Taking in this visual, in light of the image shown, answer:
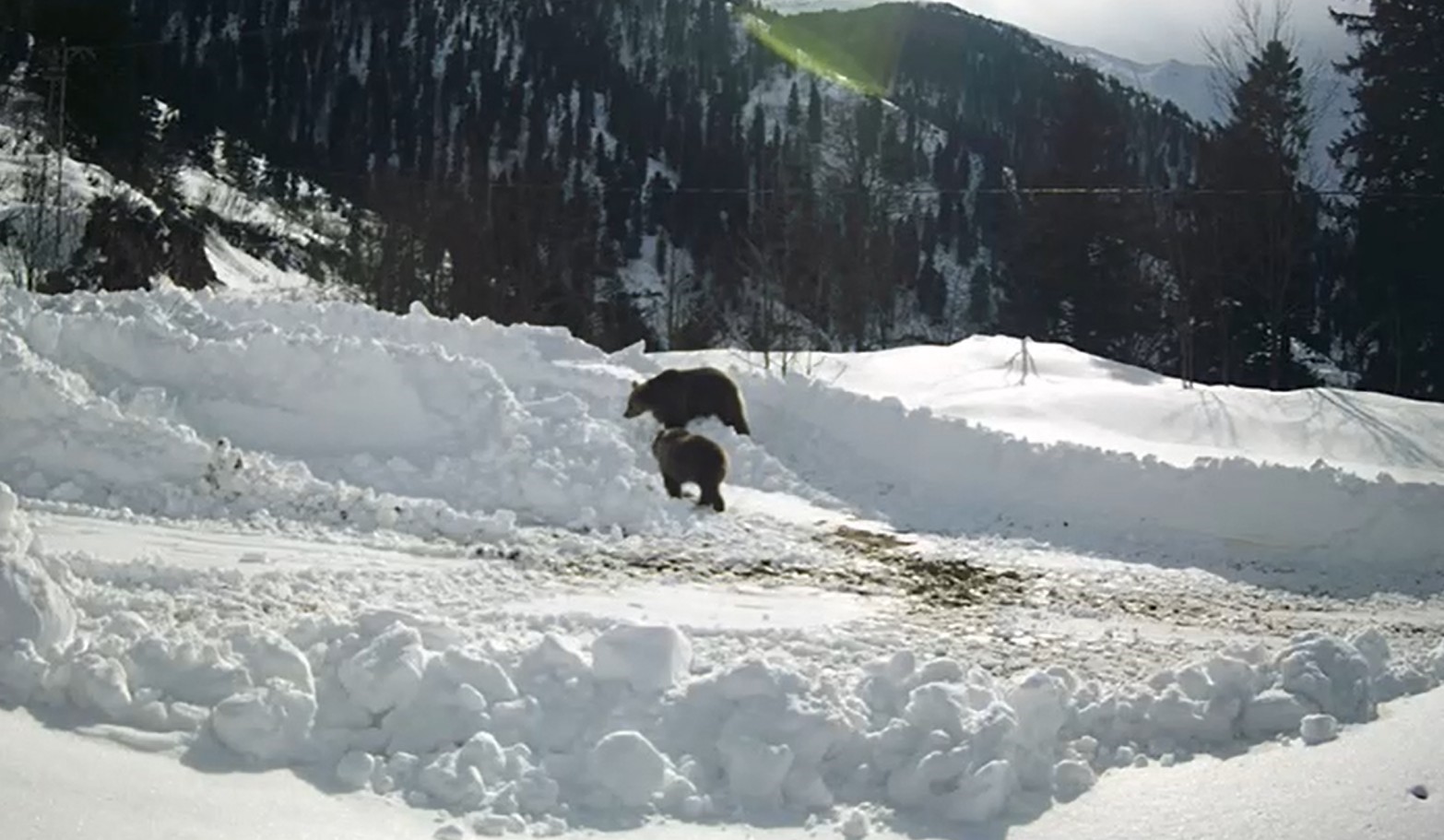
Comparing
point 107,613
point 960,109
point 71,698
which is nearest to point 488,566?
point 107,613

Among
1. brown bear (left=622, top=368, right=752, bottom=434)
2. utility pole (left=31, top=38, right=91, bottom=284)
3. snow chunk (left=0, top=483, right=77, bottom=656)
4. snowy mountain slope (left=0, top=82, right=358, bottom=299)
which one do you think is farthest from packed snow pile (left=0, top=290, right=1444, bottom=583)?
snowy mountain slope (left=0, top=82, right=358, bottom=299)

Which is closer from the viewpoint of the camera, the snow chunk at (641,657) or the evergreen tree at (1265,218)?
the snow chunk at (641,657)

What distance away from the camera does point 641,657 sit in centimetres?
529

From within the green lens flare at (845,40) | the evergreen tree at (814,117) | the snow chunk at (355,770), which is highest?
the green lens flare at (845,40)

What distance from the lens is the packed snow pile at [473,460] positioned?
9680 mm

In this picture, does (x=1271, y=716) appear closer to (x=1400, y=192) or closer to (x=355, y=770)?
(x=355, y=770)

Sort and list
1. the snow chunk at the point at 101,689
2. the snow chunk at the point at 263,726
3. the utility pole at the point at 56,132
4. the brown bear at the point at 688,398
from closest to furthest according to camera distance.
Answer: the snow chunk at the point at 263,726 < the snow chunk at the point at 101,689 < the brown bear at the point at 688,398 < the utility pole at the point at 56,132

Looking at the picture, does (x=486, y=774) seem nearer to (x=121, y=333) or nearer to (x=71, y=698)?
(x=71, y=698)

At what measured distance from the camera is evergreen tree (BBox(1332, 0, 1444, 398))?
2953 centimetres

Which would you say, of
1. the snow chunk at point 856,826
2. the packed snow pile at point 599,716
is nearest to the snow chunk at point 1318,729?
the packed snow pile at point 599,716

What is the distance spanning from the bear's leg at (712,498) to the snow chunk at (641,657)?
574 centimetres

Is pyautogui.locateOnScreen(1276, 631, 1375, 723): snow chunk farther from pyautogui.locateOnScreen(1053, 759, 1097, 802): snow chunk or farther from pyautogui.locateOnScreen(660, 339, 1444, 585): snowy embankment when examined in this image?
pyautogui.locateOnScreen(660, 339, 1444, 585): snowy embankment

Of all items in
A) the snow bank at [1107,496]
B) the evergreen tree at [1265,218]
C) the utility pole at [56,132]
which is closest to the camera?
the snow bank at [1107,496]

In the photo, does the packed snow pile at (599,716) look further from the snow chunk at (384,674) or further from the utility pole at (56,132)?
the utility pole at (56,132)
